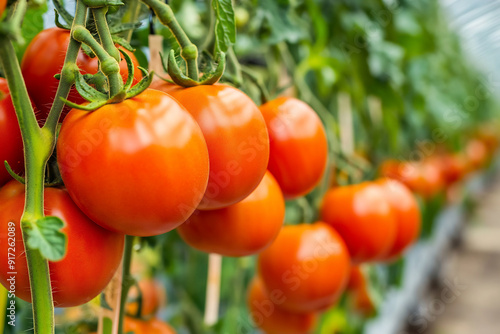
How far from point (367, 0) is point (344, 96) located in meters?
0.25

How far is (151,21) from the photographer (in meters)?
0.53

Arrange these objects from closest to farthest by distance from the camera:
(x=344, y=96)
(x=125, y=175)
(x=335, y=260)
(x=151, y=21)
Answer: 1. (x=125, y=175)
2. (x=151, y=21)
3. (x=335, y=260)
4. (x=344, y=96)

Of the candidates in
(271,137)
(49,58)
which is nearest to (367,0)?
(271,137)

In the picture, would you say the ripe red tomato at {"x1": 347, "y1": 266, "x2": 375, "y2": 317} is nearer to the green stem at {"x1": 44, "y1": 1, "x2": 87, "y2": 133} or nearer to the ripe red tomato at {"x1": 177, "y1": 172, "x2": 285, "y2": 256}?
the ripe red tomato at {"x1": 177, "y1": 172, "x2": 285, "y2": 256}

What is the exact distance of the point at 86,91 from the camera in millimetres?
368

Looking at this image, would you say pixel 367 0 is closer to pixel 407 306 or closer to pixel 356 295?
pixel 356 295

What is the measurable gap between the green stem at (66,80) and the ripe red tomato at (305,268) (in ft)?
1.64

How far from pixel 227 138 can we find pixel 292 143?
0.55ft

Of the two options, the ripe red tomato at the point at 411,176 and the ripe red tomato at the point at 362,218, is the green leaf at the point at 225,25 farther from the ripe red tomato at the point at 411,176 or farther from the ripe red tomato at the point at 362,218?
the ripe red tomato at the point at 411,176

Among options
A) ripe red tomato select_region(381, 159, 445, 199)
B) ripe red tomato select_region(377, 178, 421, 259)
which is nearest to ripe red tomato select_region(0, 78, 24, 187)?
ripe red tomato select_region(377, 178, 421, 259)

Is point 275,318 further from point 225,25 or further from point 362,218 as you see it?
point 225,25

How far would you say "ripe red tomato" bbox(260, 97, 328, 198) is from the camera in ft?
1.94

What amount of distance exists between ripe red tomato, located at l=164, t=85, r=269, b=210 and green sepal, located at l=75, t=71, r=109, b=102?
0.08 meters

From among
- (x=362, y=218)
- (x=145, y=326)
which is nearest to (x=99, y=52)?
(x=145, y=326)
